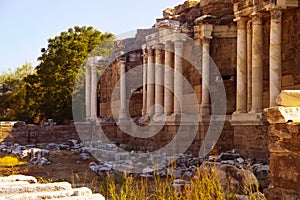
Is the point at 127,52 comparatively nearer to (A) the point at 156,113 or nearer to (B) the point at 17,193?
(A) the point at 156,113

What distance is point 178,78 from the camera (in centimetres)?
2067

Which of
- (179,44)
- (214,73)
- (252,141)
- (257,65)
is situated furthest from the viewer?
(179,44)

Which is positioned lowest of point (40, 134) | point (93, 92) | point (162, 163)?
point (162, 163)

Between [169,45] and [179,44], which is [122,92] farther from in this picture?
[179,44]

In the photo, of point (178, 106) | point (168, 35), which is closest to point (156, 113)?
point (178, 106)

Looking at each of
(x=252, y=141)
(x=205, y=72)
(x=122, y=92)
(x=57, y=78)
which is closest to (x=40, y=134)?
(x=122, y=92)

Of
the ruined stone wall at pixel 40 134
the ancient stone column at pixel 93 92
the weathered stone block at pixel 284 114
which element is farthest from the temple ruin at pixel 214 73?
the weathered stone block at pixel 284 114

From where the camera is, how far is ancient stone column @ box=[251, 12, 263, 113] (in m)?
15.8

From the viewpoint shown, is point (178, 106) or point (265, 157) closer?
point (265, 157)

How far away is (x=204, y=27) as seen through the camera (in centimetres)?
1922

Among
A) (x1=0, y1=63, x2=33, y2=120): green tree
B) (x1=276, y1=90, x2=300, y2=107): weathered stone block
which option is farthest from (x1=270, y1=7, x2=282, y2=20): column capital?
(x1=0, y1=63, x2=33, y2=120): green tree

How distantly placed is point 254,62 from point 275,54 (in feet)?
3.67

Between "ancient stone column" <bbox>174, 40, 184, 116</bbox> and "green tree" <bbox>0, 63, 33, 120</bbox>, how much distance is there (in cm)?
2765

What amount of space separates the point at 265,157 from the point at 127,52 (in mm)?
15053
